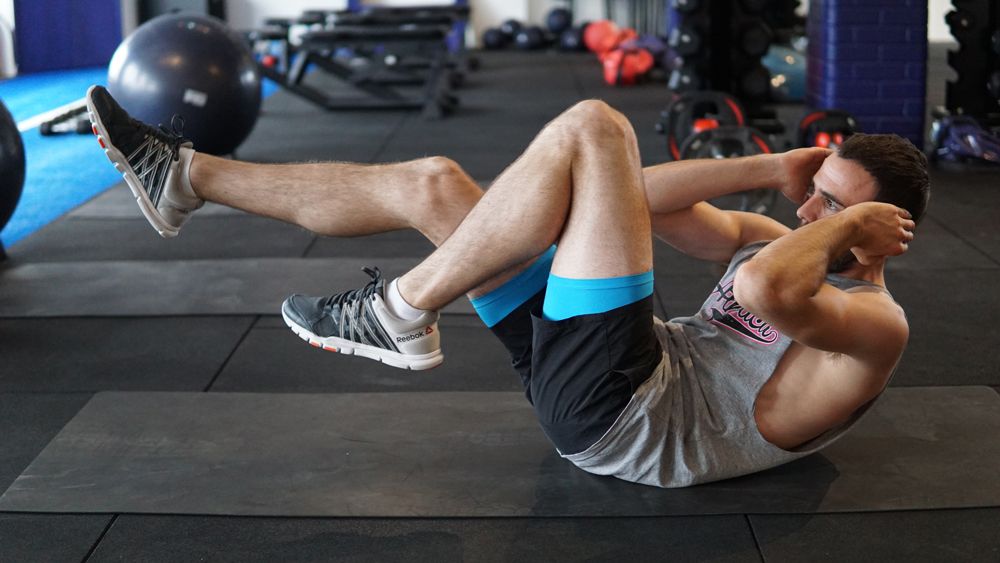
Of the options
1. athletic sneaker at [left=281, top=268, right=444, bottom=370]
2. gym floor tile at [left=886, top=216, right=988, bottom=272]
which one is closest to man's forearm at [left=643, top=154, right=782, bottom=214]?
athletic sneaker at [left=281, top=268, right=444, bottom=370]

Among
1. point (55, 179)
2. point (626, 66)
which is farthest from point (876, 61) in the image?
point (55, 179)

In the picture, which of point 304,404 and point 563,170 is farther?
point 304,404

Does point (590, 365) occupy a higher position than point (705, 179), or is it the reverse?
point (705, 179)

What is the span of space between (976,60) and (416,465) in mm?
4522

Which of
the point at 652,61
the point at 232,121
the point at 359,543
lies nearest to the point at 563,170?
the point at 359,543

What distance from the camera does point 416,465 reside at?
2070mm

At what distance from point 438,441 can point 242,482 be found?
408mm

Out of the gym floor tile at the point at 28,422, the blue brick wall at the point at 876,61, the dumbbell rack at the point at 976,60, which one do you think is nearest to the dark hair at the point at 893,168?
the gym floor tile at the point at 28,422

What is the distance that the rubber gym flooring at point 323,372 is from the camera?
178cm

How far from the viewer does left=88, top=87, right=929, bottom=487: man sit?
1.67 m

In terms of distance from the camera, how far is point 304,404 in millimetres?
2391

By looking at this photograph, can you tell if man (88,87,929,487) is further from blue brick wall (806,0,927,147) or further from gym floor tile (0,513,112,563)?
blue brick wall (806,0,927,147)

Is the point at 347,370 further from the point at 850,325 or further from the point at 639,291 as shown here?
the point at 850,325

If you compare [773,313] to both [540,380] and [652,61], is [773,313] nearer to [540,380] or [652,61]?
[540,380]
